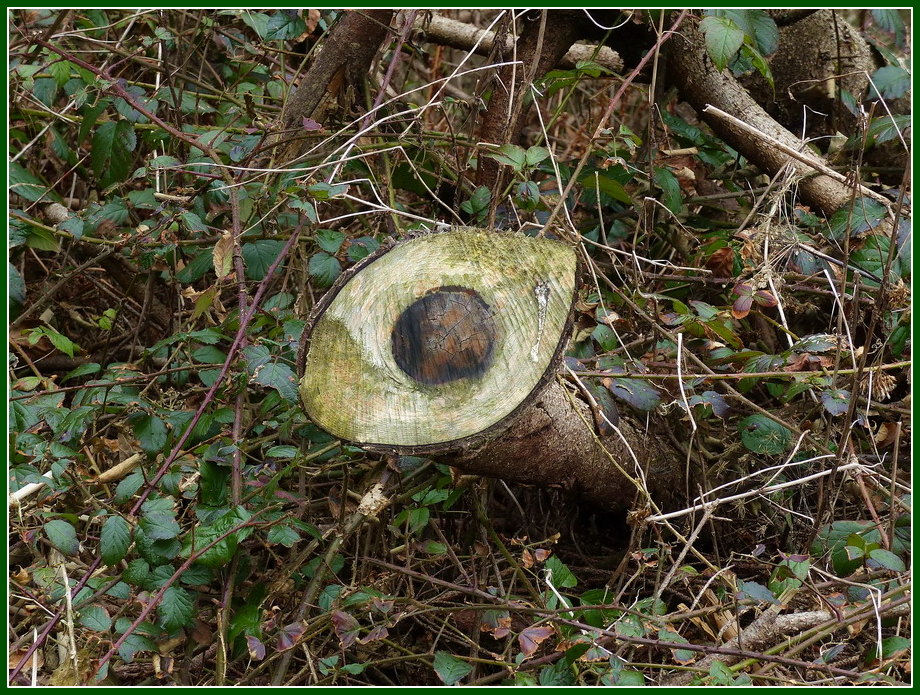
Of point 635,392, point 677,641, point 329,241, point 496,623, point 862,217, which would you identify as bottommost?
point 496,623

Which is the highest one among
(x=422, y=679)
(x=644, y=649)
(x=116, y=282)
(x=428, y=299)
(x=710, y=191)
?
(x=428, y=299)

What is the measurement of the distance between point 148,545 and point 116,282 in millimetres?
1509

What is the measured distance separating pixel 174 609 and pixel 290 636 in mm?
245

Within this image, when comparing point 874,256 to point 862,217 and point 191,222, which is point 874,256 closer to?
point 862,217

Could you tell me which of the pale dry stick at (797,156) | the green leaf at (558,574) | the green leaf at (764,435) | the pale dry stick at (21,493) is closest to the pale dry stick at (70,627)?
the pale dry stick at (21,493)

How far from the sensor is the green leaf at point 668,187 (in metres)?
2.45

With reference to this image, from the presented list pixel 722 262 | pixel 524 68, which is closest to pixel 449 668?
pixel 722 262

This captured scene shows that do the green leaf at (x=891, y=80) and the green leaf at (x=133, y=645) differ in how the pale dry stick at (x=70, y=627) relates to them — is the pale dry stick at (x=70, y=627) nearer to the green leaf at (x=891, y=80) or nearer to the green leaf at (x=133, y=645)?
the green leaf at (x=133, y=645)

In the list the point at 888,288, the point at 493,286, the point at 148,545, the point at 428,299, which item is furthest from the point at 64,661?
the point at 888,288

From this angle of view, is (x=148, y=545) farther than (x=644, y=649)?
No

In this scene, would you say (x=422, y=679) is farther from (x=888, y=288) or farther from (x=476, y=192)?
(x=888, y=288)

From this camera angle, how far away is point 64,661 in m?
1.73

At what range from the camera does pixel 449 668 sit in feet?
5.45

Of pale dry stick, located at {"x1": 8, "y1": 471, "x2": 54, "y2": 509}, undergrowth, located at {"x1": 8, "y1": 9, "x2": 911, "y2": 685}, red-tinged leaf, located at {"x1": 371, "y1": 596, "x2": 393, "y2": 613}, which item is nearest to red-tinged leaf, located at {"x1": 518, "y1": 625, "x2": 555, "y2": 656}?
undergrowth, located at {"x1": 8, "y1": 9, "x2": 911, "y2": 685}
